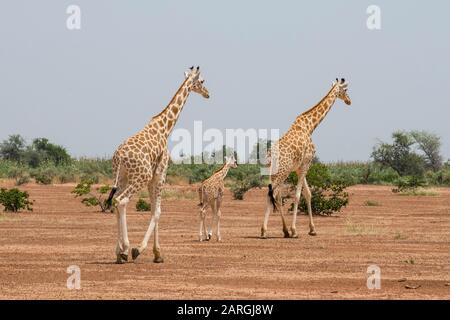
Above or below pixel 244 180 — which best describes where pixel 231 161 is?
above

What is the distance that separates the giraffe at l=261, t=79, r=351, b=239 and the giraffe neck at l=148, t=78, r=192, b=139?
4671 mm

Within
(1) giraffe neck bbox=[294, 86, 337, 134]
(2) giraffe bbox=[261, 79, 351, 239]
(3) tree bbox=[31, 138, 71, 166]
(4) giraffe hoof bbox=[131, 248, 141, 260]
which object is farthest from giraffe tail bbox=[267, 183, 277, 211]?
(3) tree bbox=[31, 138, 71, 166]

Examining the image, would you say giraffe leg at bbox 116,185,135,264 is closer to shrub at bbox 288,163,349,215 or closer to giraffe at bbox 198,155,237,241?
giraffe at bbox 198,155,237,241

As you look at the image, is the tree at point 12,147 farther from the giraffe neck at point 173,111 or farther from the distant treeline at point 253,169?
the giraffe neck at point 173,111

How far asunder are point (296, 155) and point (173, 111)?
19.3 ft

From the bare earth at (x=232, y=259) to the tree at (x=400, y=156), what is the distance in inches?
1589

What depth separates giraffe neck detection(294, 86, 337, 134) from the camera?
84.7 feet

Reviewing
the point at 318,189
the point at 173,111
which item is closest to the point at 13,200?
the point at 318,189

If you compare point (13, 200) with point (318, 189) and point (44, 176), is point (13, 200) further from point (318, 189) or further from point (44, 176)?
point (44, 176)

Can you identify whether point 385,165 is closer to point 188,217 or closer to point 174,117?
→ point 188,217

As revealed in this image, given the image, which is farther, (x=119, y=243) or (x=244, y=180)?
(x=244, y=180)

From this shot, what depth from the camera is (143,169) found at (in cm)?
1800
